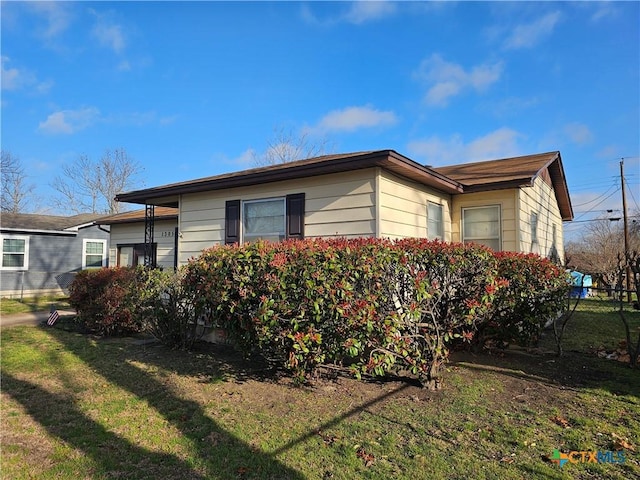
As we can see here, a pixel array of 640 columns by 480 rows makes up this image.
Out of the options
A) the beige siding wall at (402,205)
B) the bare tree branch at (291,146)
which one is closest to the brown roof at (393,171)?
the beige siding wall at (402,205)

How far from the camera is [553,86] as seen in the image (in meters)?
12.5

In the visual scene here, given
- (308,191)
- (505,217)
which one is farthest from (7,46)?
(505,217)

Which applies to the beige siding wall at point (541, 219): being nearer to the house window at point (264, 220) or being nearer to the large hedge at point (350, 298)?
the large hedge at point (350, 298)

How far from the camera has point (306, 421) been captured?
349 cm

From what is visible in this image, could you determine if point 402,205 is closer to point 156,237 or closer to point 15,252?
point 156,237

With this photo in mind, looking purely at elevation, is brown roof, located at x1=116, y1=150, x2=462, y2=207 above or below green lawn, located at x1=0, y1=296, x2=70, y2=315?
above

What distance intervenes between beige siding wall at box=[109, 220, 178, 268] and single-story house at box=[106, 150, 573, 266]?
350cm

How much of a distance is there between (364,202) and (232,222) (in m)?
2.91

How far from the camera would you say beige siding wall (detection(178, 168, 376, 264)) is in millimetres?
6035

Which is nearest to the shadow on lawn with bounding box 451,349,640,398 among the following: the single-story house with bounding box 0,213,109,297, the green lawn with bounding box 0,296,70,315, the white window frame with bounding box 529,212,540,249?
the white window frame with bounding box 529,212,540,249

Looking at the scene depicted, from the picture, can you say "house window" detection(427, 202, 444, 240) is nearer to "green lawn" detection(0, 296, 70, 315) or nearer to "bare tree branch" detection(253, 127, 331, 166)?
"green lawn" detection(0, 296, 70, 315)

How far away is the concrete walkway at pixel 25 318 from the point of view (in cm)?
919

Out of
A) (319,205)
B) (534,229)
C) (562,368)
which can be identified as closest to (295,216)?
(319,205)

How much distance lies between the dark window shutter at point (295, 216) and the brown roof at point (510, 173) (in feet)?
11.6
